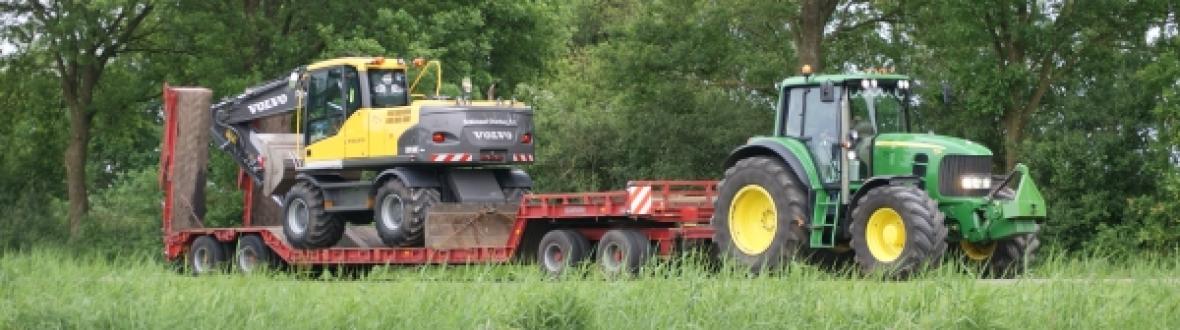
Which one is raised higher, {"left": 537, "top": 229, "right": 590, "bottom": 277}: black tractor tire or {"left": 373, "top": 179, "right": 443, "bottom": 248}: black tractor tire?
{"left": 373, "top": 179, "right": 443, "bottom": 248}: black tractor tire

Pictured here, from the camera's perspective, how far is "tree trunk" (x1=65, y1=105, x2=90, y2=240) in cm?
3631

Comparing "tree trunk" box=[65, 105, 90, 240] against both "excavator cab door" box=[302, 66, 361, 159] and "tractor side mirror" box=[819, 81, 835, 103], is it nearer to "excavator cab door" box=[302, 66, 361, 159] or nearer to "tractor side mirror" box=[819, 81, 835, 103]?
"excavator cab door" box=[302, 66, 361, 159]

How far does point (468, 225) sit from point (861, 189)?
5463mm

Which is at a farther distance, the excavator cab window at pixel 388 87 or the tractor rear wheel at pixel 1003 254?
the excavator cab window at pixel 388 87

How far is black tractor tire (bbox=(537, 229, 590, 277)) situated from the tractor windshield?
352 cm

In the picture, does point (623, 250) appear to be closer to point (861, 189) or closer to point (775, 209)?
point (775, 209)

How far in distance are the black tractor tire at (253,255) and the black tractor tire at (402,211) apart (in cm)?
232

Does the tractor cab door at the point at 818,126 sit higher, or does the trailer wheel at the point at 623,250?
the tractor cab door at the point at 818,126

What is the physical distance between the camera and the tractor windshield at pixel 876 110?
17.7m

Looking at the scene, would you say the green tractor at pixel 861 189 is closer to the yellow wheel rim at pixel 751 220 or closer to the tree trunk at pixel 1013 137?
the yellow wheel rim at pixel 751 220

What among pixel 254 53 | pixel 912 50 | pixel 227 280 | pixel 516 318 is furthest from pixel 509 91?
pixel 516 318

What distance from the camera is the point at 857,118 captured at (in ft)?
58.1

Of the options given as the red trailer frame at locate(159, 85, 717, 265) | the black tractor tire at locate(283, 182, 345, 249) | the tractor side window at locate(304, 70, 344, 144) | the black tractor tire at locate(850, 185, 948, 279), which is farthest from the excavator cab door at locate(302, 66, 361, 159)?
the black tractor tire at locate(850, 185, 948, 279)

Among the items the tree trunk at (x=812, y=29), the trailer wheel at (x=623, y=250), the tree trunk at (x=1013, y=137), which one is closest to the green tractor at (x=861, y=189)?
the trailer wheel at (x=623, y=250)
